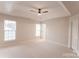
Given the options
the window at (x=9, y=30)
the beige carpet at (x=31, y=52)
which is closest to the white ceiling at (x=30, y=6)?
the window at (x=9, y=30)

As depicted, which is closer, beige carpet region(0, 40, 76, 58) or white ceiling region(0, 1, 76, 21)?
white ceiling region(0, 1, 76, 21)

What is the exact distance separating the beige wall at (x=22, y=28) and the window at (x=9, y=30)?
287 millimetres

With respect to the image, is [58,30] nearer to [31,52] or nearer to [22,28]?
[22,28]

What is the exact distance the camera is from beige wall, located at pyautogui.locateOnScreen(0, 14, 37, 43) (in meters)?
5.70

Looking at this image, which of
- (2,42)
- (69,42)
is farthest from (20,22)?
(69,42)

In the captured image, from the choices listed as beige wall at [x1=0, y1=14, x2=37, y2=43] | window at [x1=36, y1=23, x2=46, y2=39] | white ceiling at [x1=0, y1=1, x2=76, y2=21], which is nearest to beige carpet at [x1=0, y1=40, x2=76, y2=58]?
beige wall at [x1=0, y1=14, x2=37, y2=43]

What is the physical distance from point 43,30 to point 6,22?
14.4 ft

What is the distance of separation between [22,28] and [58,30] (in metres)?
3.10

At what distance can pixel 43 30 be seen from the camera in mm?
9359

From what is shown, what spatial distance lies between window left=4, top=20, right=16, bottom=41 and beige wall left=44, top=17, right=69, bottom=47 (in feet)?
10.6

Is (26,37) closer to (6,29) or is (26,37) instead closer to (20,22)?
(20,22)

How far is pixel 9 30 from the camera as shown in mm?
6363

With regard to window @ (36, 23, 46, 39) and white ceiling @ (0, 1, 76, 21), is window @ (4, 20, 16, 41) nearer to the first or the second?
white ceiling @ (0, 1, 76, 21)

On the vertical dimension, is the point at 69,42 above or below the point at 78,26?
below
